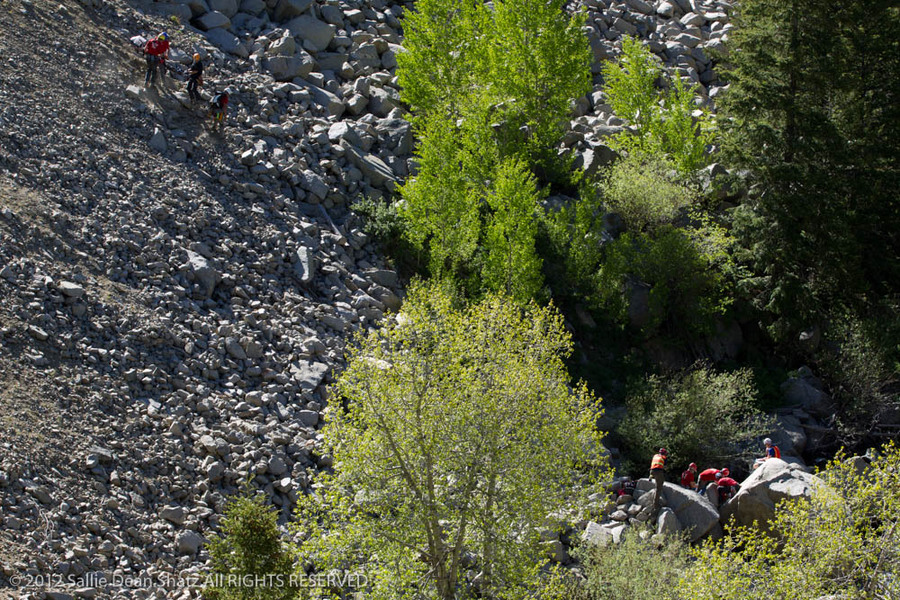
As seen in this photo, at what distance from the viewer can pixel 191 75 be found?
2598 cm

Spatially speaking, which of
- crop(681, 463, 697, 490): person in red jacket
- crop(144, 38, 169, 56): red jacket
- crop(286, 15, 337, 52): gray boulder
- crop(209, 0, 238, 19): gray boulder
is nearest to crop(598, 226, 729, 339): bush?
crop(681, 463, 697, 490): person in red jacket

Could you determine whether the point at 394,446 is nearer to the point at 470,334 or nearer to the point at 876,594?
the point at 470,334

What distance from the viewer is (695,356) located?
89.5 ft

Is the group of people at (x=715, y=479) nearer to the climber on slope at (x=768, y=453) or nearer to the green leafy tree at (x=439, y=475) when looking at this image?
the climber on slope at (x=768, y=453)

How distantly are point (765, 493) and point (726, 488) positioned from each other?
49.8 inches

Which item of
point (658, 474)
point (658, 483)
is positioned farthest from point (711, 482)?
point (658, 474)

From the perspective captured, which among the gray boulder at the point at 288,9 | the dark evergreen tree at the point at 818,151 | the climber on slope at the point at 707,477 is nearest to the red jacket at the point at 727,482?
the climber on slope at the point at 707,477

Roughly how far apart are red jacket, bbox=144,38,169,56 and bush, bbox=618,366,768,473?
17.6 meters

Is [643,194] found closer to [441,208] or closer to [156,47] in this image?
[441,208]

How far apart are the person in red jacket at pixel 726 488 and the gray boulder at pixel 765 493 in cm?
39

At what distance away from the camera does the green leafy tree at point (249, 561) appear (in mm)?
13641

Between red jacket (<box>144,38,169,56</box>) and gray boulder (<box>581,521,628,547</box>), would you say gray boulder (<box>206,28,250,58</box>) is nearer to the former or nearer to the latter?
red jacket (<box>144,38,169,56</box>)

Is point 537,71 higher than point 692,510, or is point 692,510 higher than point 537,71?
point 537,71

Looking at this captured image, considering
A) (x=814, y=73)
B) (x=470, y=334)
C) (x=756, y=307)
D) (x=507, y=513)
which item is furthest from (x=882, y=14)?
(x=507, y=513)
